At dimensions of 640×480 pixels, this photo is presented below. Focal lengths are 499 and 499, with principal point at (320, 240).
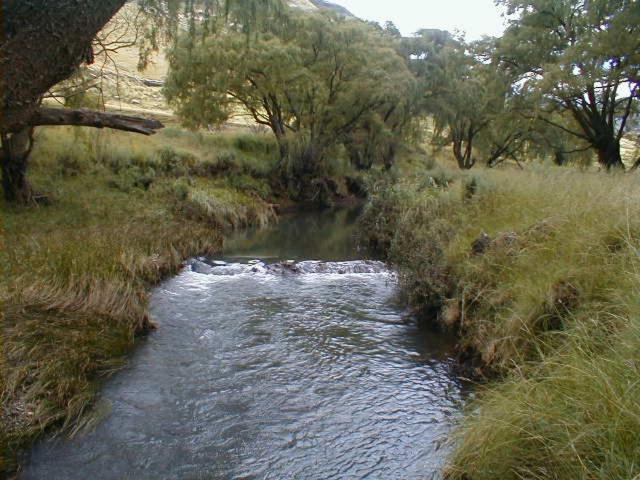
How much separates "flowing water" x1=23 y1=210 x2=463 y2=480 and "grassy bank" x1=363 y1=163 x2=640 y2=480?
594mm

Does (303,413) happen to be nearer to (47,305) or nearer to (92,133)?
(47,305)

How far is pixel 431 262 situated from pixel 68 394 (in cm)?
545

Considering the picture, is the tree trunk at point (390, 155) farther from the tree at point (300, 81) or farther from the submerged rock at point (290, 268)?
the submerged rock at point (290, 268)

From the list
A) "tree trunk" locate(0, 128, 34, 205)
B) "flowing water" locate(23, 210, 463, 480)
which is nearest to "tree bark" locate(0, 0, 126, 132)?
"flowing water" locate(23, 210, 463, 480)

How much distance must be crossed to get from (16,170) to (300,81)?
14.3m

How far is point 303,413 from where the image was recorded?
484cm

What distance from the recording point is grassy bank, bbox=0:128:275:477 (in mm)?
4500

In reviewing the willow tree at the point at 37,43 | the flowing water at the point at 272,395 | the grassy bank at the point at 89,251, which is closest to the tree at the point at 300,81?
the grassy bank at the point at 89,251

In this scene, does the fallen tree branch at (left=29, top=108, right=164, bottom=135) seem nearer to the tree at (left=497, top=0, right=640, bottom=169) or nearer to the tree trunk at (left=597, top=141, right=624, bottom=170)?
the tree at (left=497, top=0, right=640, bottom=169)

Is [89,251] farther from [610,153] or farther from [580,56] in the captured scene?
[610,153]

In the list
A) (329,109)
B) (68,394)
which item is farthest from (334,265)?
(329,109)

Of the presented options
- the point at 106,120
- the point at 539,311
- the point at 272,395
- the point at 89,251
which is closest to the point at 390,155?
the point at 89,251

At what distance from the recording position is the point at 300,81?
23.4 m

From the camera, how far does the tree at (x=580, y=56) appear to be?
15.1 meters
